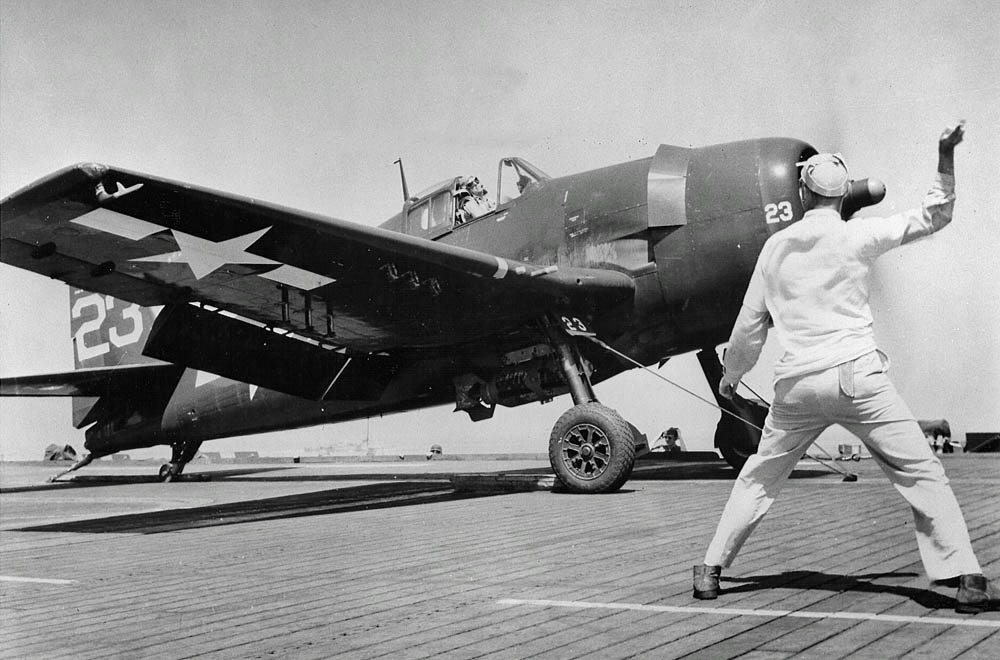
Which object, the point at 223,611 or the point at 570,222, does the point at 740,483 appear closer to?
the point at 223,611

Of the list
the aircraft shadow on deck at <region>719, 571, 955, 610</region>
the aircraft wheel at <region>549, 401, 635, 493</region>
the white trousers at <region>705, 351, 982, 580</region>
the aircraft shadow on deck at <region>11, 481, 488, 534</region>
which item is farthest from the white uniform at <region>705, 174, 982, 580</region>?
the aircraft shadow on deck at <region>11, 481, 488, 534</region>

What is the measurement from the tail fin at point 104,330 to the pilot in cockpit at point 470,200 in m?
7.09

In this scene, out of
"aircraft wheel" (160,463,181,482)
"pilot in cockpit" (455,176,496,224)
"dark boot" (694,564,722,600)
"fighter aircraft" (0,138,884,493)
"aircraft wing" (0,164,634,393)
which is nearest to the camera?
"dark boot" (694,564,722,600)

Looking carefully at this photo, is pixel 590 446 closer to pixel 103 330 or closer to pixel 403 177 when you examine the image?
pixel 403 177

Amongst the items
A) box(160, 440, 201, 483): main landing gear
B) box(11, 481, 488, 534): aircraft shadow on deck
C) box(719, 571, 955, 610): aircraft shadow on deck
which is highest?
box(160, 440, 201, 483): main landing gear

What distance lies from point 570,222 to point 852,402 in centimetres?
616

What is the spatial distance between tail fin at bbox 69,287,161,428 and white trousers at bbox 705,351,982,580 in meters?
13.2

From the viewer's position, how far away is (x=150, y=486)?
14.2 metres

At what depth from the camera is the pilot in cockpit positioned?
32.7 ft

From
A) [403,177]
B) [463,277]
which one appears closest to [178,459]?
[403,177]

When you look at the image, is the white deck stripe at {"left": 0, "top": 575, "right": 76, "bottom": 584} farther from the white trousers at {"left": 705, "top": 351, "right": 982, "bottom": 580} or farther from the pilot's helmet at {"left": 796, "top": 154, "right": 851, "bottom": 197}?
the pilot's helmet at {"left": 796, "top": 154, "right": 851, "bottom": 197}

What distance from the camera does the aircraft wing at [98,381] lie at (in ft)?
45.8

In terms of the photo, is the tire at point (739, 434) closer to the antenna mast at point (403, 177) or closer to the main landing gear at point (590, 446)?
the main landing gear at point (590, 446)

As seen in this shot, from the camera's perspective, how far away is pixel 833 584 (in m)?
3.44
